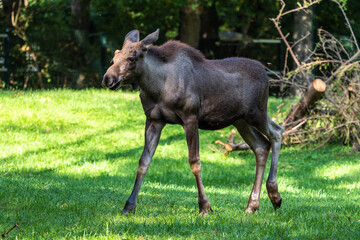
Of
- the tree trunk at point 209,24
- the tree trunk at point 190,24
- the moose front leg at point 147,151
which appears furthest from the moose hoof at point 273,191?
Result: the tree trunk at point 209,24

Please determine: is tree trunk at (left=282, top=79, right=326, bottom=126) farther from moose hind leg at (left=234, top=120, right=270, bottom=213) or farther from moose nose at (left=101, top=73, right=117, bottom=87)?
moose nose at (left=101, top=73, right=117, bottom=87)

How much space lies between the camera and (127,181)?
1073 cm

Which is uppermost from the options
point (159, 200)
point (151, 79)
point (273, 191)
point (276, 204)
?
point (151, 79)

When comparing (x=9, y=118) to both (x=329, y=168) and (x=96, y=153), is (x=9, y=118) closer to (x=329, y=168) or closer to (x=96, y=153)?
(x=96, y=153)

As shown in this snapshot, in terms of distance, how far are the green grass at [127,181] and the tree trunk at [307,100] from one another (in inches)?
35.2

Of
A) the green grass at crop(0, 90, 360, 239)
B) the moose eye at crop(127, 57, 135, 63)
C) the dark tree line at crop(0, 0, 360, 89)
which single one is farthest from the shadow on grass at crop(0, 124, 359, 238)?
the dark tree line at crop(0, 0, 360, 89)

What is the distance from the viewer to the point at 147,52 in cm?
663

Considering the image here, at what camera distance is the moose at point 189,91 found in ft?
21.1

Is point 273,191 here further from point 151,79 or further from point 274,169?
point 151,79

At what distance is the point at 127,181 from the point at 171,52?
180 inches

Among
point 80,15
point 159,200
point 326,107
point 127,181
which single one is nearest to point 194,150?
point 159,200

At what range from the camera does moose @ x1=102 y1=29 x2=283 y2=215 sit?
644 cm

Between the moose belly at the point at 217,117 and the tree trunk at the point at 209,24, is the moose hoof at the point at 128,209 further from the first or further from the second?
the tree trunk at the point at 209,24

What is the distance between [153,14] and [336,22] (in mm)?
9651
